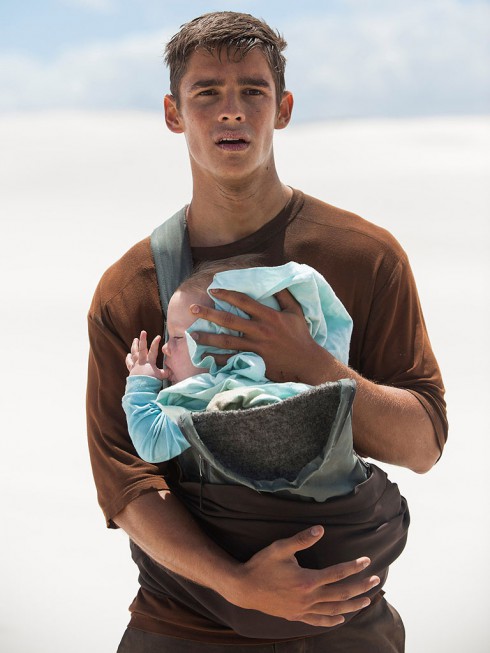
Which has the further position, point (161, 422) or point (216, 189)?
point (216, 189)

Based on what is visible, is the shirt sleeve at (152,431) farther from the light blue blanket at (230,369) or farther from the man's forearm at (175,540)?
the man's forearm at (175,540)

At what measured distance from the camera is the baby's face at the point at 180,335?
199cm

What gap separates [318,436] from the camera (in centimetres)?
184

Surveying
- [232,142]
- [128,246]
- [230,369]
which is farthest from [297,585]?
[128,246]

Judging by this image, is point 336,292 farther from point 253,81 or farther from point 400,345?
point 253,81

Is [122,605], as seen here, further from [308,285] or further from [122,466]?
[308,285]

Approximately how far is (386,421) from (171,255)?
504 mm

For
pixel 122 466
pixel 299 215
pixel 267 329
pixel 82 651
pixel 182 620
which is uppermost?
pixel 299 215

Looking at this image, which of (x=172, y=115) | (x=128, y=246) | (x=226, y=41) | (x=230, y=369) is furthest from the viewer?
(x=128, y=246)

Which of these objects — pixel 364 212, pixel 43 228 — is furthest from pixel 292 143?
pixel 43 228

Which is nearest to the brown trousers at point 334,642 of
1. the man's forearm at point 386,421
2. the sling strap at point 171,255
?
the man's forearm at point 386,421

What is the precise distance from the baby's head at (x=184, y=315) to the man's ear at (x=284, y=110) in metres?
0.34

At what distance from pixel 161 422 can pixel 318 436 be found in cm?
27

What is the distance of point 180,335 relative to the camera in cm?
202
